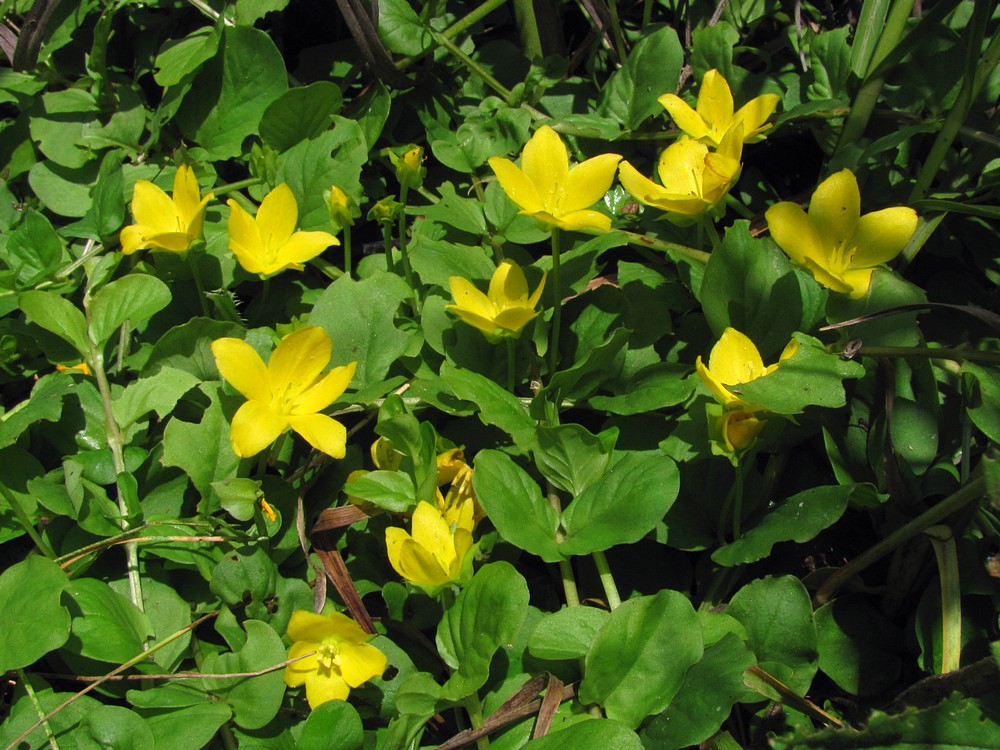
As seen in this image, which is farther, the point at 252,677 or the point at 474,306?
the point at 474,306

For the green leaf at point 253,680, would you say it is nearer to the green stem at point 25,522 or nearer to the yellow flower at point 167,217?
the green stem at point 25,522

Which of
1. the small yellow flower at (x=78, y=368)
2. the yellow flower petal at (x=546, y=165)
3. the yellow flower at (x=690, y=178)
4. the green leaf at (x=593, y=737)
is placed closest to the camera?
the green leaf at (x=593, y=737)

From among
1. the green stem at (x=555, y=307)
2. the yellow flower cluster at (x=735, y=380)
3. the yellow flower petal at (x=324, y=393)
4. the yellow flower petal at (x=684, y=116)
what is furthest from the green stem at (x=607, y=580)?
the yellow flower petal at (x=684, y=116)

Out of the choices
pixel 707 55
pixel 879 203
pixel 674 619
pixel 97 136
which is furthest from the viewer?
pixel 97 136

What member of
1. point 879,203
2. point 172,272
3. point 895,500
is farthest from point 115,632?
point 879,203

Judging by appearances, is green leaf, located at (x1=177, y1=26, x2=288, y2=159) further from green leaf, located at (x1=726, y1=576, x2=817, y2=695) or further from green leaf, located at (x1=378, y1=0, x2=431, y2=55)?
green leaf, located at (x1=726, y1=576, x2=817, y2=695)

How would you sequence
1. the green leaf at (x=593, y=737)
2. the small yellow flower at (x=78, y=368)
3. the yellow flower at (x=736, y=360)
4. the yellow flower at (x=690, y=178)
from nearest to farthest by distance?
the green leaf at (x=593, y=737), the yellow flower at (x=736, y=360), the yellow flower at (x=690, y=178), the small yellow flower at (x=78, y=368)

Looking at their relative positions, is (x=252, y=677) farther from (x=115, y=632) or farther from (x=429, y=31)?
(x=429, y=31)
